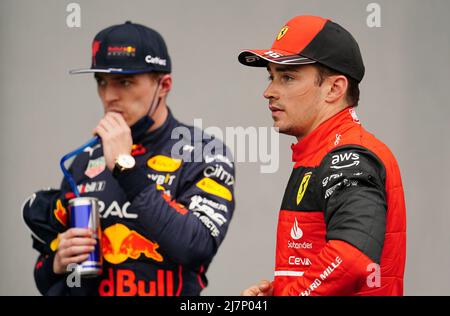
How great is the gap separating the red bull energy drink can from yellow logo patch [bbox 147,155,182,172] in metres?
0.19

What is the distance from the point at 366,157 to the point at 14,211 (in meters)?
2.04

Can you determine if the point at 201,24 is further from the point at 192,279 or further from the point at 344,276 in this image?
the point at 344,276

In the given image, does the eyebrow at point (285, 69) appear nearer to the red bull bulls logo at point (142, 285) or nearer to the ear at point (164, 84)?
the ear at point (164, 84)

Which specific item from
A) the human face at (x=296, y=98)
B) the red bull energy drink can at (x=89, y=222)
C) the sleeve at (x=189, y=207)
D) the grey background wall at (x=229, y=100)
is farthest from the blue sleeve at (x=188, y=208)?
the grey background wall at (x=229, y=100)

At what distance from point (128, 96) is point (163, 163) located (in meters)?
0.22

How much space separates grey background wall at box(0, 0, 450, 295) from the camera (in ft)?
10.6

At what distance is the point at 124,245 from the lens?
2.07 m

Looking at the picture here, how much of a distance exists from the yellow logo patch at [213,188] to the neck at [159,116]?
22 centimetres

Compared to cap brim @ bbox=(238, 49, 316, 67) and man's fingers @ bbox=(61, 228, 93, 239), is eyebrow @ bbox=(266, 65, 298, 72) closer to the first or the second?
cap brim @ bbox=(238, 49, 316, 67)

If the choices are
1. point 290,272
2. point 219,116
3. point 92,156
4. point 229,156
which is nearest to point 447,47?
point 219,116

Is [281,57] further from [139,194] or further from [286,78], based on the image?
[139,194]

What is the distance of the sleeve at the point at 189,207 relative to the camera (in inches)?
76.4

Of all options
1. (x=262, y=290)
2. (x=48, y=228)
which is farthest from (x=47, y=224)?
(x=262, y=290)

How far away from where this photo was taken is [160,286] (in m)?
2.04
